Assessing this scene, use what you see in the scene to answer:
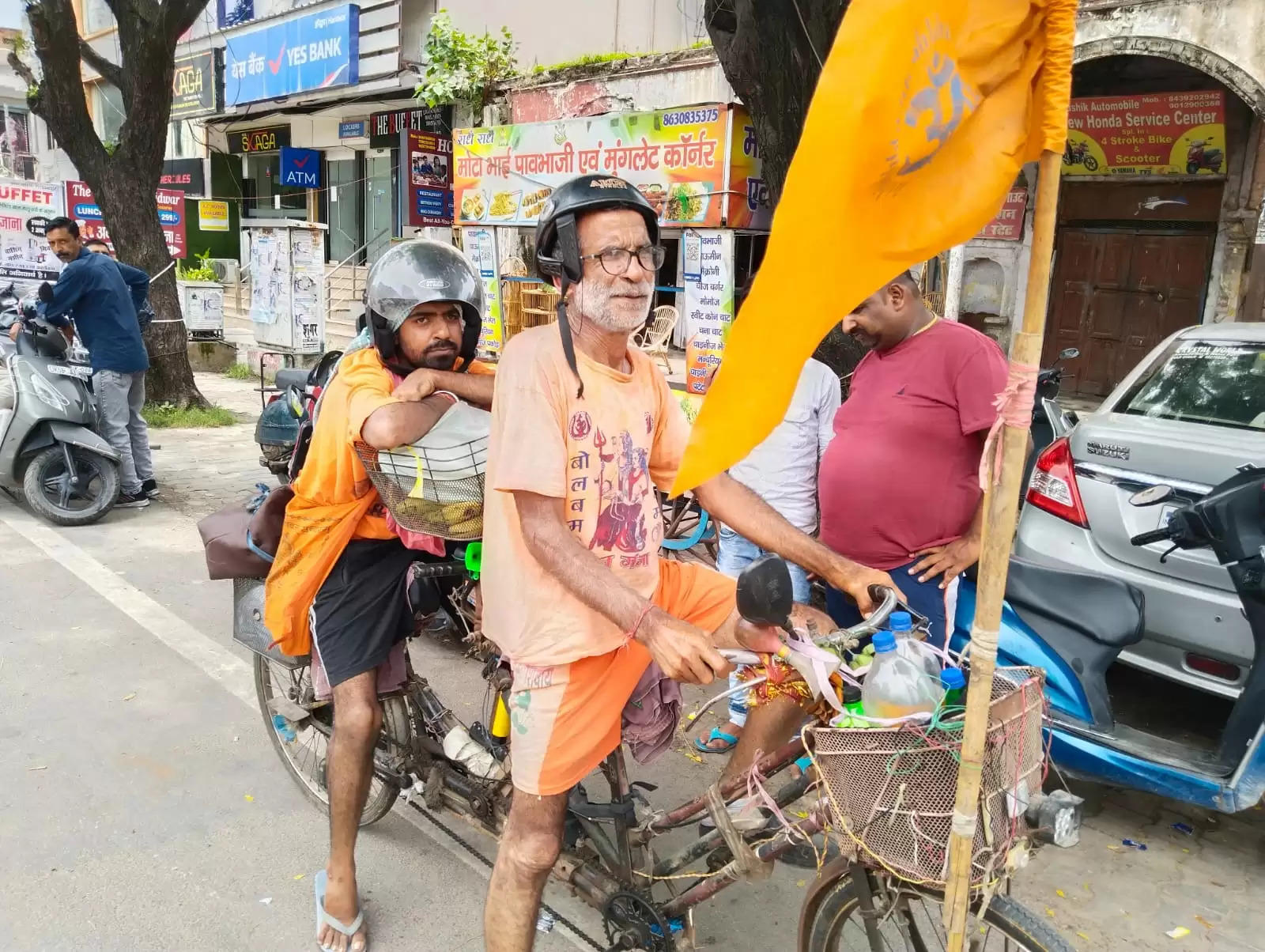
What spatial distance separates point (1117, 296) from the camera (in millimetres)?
10570

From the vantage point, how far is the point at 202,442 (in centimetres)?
960

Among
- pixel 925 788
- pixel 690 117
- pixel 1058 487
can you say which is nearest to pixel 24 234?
pixel 690 117

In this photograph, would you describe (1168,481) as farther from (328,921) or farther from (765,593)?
(328,921)

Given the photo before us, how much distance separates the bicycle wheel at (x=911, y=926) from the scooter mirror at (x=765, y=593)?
623 mm

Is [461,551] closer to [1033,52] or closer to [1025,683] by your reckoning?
[1025,683]

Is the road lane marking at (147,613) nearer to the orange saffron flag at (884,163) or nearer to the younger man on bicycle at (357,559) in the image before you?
the younger man on bicycle at (357,559)

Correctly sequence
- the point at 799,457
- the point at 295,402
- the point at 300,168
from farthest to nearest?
1. the point at 300,168
2. the point at 295,402
3. the point at 799,457

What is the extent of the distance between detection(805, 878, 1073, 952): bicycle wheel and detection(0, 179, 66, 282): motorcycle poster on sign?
12.1 meters

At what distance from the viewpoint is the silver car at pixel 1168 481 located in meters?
3.46

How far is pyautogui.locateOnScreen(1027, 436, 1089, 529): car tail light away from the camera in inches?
153

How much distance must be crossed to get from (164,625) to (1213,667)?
489cm

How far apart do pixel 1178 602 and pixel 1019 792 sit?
7.42 ft

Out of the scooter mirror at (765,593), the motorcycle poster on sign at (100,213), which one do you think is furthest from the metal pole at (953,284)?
the motorcycle poster on sign at (100,213)

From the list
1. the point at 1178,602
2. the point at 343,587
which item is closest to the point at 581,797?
the point at 343,587
